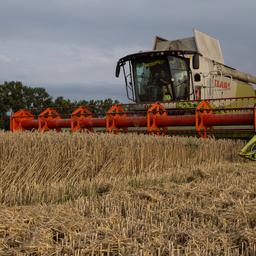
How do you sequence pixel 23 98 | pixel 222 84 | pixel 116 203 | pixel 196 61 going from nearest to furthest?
pixel 116 203 → pixel 196 61 → pixel 222 84 → pixel 23 98

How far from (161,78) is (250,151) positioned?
4063 mm

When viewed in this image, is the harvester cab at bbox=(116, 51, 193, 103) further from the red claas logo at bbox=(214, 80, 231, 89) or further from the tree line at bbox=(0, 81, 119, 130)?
the tree line at bbox=(0, 81, 119, 130)

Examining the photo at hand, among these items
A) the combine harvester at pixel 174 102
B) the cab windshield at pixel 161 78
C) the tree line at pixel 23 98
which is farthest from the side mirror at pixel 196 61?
the tree line at pixel 23 98

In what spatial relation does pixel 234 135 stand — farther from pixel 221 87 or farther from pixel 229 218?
pixel 229 218

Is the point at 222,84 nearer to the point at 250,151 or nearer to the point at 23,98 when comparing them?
the point at 250,151

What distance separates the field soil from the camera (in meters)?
2.03

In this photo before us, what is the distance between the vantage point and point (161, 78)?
10031 mm

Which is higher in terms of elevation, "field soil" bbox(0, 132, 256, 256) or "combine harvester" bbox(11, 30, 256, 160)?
"combine harvester" bbox(11, 30, 256, 160)

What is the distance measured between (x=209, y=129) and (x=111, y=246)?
6.41m

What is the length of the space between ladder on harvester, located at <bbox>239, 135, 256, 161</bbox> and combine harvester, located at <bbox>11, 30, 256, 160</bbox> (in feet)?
3.48

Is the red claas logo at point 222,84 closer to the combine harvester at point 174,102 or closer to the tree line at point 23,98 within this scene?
the combine harvester at point 174,102

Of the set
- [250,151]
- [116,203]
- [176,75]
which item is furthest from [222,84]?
[116,203]

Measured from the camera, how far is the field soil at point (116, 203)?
2031 millimetres

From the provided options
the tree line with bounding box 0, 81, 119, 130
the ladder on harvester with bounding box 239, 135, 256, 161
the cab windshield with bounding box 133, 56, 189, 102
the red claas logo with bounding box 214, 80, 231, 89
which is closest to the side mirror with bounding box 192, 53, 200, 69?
the cab windshield with bounding box 133, 56, 189, 102
